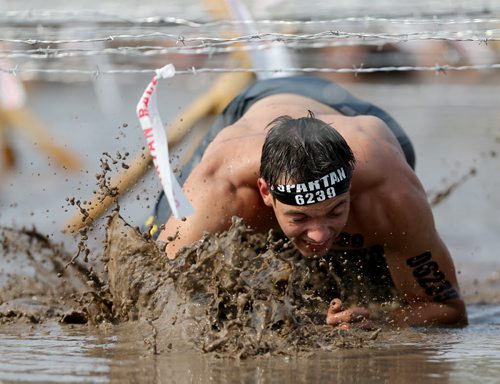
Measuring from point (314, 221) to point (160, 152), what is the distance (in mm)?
656

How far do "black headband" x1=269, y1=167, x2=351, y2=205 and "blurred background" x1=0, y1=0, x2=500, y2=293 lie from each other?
0.63m

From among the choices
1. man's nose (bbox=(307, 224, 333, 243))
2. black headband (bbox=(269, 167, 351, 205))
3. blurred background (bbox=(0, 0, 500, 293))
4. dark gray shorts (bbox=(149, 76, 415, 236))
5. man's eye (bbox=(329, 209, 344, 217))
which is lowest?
man's nose (bbox=(307, 224, 333, 243))

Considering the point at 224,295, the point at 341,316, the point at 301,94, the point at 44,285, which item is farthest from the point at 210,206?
the point at 44,285

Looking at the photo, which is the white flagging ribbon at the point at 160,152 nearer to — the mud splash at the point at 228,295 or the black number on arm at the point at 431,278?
the mud splash at the point at 228,295

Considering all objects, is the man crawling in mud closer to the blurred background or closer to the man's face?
the man's face

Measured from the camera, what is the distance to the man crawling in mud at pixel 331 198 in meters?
4.46

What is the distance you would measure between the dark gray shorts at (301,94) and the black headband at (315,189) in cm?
129

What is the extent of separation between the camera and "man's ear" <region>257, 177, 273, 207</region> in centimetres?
465

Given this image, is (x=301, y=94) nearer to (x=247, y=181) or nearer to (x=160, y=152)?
(x=247, y=181)

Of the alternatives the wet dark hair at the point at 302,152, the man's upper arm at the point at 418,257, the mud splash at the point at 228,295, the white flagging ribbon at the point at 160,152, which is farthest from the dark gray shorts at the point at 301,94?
the white flagging ribbon at the point at 160,152

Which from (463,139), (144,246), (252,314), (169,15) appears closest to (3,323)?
(144,246)

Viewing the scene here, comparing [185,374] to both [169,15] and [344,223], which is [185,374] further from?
[169,15]

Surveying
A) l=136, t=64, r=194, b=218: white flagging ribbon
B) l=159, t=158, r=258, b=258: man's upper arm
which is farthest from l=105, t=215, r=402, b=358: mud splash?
l=136, t=64, r=194, b=218: white flagging ribbon

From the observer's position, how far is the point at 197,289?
457 centimetres
